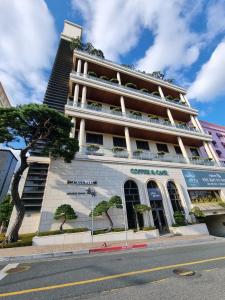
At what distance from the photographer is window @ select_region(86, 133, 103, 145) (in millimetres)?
19569

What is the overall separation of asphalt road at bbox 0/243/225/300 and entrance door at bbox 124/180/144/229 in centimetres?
912

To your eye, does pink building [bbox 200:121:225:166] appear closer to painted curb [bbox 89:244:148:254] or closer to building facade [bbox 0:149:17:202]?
painted curb [bbox 89:244:148:254]

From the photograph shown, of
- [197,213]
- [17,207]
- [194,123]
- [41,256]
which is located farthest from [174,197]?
[17,207]

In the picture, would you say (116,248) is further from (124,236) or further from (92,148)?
(92,148)

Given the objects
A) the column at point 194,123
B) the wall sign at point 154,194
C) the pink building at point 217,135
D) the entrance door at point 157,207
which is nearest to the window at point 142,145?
the entrance door at point 157,207

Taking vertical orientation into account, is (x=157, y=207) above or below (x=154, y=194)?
below

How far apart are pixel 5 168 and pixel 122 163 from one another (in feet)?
80.3

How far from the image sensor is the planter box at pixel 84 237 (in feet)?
35.9

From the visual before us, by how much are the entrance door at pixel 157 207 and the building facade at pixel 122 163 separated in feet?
0.30

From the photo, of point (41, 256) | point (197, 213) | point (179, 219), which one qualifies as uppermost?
point (197, 213)

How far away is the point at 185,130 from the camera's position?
23.5 meters

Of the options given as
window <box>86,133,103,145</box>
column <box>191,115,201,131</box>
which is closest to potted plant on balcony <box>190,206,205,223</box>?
window <box>86,133,103,145</box>

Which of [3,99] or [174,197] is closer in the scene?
[174,197]

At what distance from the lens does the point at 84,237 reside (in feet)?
39.1
